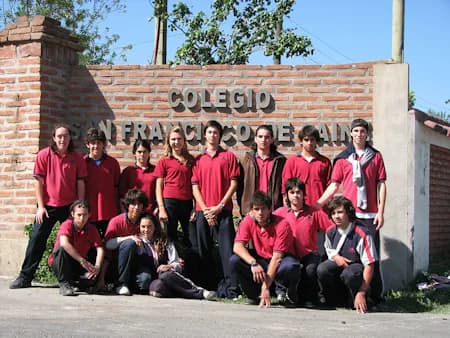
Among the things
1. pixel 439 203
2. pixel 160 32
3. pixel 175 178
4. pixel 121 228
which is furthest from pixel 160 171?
pixel 160 32

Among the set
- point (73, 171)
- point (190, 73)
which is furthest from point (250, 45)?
point (73, 171)

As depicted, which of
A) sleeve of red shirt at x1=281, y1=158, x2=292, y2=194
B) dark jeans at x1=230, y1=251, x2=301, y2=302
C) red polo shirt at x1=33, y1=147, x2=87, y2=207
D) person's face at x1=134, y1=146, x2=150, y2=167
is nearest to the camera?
dark jeans at x1=230, y1=251, x2=301, y2=302

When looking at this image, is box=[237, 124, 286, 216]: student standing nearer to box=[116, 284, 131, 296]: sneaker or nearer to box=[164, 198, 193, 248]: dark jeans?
box=[164, 198, 193, 248]: dark jeans

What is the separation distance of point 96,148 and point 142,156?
21.5 inches

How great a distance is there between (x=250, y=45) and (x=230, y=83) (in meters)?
7.47

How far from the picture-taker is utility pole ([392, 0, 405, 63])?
15047mm

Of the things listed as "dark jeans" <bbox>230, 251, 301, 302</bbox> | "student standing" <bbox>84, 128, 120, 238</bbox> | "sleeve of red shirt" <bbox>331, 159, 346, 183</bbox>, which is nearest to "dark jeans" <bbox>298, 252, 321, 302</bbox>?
"dark jeans" <bbox>230, 251, 301, 302</bbox>

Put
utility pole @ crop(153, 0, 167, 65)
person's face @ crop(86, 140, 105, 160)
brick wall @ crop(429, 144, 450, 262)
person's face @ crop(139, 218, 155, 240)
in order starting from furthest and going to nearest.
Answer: utility pole @ crop(153, 0, 167, 65), brick wall @ crop(429, 144, 450, 262), person's face @ crop(86, 140, 105, 160), person's face @ crop(139, 218, 155, 240)

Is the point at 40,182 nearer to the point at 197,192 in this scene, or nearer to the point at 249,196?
the point at 197,192

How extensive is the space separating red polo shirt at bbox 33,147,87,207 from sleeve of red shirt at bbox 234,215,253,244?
196 centimetres

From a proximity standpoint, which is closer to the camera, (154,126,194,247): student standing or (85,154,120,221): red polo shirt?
(154,126,194,247): student standing

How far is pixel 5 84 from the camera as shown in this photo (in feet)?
32.4

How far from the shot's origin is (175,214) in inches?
332

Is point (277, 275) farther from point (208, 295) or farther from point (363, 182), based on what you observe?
point (363, 182)
